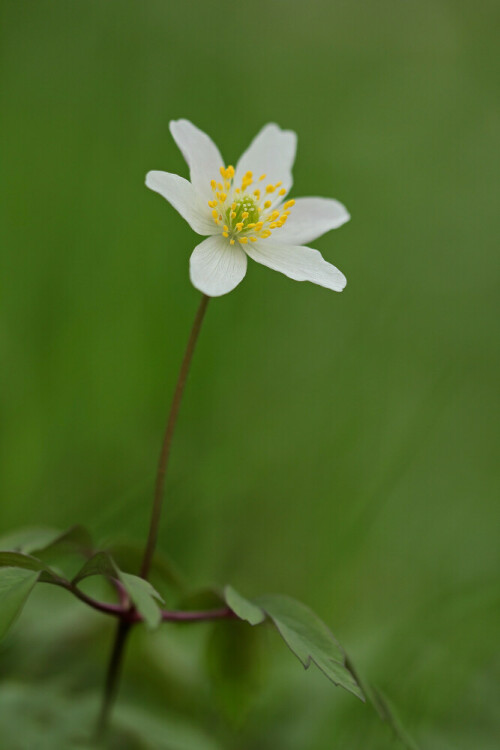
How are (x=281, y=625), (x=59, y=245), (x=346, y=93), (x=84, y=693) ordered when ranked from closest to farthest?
(x=281, y=625) < (x=84, y=693) < (x=59, y=245) < (x=346, y=93)

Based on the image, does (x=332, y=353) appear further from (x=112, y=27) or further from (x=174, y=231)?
(x=112, y=27)

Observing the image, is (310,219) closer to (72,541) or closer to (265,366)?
(72,541)

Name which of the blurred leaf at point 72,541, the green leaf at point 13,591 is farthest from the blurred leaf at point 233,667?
the green leaf at point 13,591

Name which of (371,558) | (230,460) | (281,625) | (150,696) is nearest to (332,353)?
(230,460)

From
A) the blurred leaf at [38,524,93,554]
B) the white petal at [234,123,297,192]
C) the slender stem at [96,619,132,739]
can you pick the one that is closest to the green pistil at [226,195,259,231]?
the white petal at [234,123,297,192]

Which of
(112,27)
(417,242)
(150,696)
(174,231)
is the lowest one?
(150,696)

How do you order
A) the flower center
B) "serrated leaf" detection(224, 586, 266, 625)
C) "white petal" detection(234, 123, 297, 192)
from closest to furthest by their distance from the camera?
"serrated leaf" detection(224, 586, 266, 625)
the flower center
"white petal" detection(234, 123, 297, 192)

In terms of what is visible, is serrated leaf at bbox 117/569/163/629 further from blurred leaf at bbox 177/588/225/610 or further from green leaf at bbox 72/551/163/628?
blurred leaf at bbox 177/588/225/610
